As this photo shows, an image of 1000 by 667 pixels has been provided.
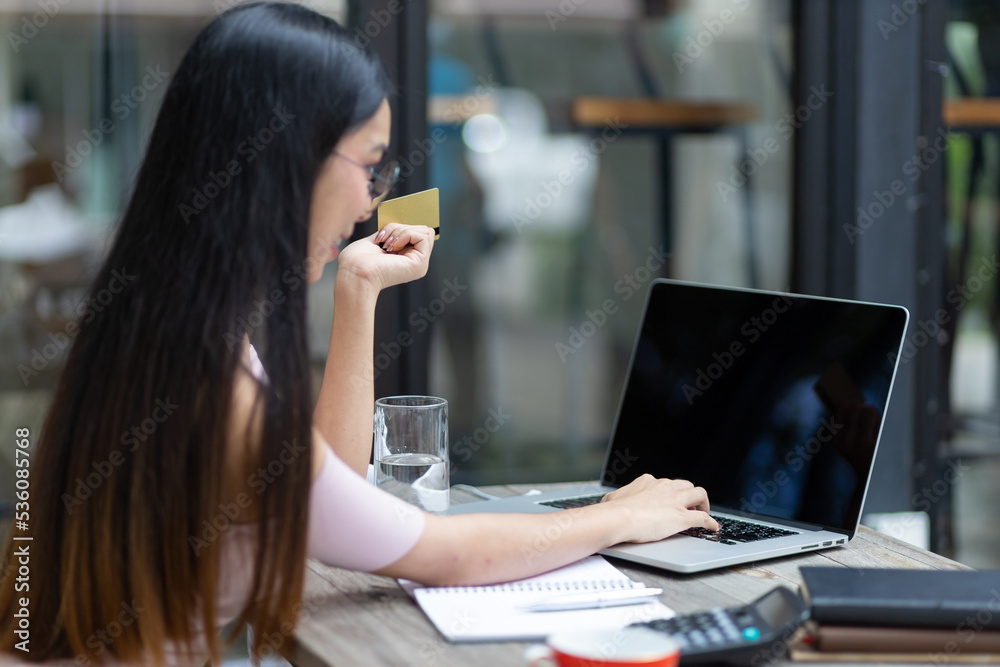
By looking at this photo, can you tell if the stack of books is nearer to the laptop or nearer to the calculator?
the calculator

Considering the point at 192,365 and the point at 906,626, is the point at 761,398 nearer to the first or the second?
the point at 906,626

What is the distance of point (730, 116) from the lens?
3.22m

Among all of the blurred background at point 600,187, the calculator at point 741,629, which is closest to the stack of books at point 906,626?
the calculator at point 741,629

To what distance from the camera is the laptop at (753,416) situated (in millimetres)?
1103

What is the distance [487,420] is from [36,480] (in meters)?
2.38

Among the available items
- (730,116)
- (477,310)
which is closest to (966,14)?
(730,116)

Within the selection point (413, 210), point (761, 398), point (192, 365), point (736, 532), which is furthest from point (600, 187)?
point (192, 365)

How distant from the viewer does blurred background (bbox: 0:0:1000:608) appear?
2320 mm

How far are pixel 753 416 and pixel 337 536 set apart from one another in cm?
56

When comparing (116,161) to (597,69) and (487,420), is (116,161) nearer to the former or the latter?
(487,420)

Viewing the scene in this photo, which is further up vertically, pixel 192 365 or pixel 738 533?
pixel 192 365

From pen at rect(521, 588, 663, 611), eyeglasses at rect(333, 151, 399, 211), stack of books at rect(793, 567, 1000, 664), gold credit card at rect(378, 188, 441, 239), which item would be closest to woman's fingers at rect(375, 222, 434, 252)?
gold credit card at rect(378, 188, 441, 239)

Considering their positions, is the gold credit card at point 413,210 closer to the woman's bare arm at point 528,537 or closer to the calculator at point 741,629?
the woman's bare arm at point 528,537

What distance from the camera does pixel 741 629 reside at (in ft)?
2.57
